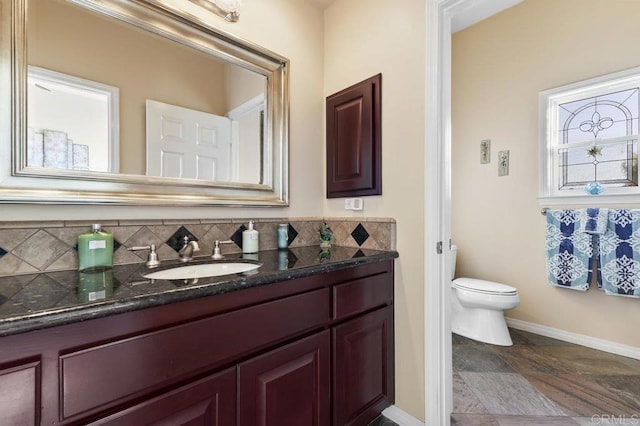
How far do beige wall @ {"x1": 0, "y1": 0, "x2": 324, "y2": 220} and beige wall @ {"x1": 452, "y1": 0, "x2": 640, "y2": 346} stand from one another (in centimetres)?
180

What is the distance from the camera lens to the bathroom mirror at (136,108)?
3.26 ft

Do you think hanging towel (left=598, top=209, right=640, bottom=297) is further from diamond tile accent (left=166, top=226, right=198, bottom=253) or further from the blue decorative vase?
diamond tile accent (left=166, top=226, right=198, bottom=253)

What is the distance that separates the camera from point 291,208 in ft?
5.77

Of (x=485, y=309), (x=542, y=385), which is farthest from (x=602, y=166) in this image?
(x=542, y=385)

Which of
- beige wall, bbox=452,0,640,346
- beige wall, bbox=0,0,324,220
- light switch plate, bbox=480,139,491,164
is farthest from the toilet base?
beige wall, bbox=0,0,324,220

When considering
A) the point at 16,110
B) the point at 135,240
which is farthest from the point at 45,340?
the point at 16,110

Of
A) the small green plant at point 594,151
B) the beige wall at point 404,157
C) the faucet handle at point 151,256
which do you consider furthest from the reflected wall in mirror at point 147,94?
the small green plant at point 594,151

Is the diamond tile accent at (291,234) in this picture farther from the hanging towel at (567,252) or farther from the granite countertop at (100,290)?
the hanging towel at (567,252)

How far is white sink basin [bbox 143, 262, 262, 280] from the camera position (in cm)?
116

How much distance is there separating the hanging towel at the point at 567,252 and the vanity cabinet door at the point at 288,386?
2234 millimetres

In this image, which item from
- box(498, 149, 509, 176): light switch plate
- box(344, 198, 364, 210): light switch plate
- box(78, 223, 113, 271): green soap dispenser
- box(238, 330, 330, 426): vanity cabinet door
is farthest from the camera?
box(498, 149, 509, 176): light switch plate

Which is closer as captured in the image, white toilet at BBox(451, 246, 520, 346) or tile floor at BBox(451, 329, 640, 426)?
tile floor at BBox(451, 329, 640, 426)

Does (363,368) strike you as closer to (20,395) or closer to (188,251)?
(188,251)

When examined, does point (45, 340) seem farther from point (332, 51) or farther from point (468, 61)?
point (468, 61)
